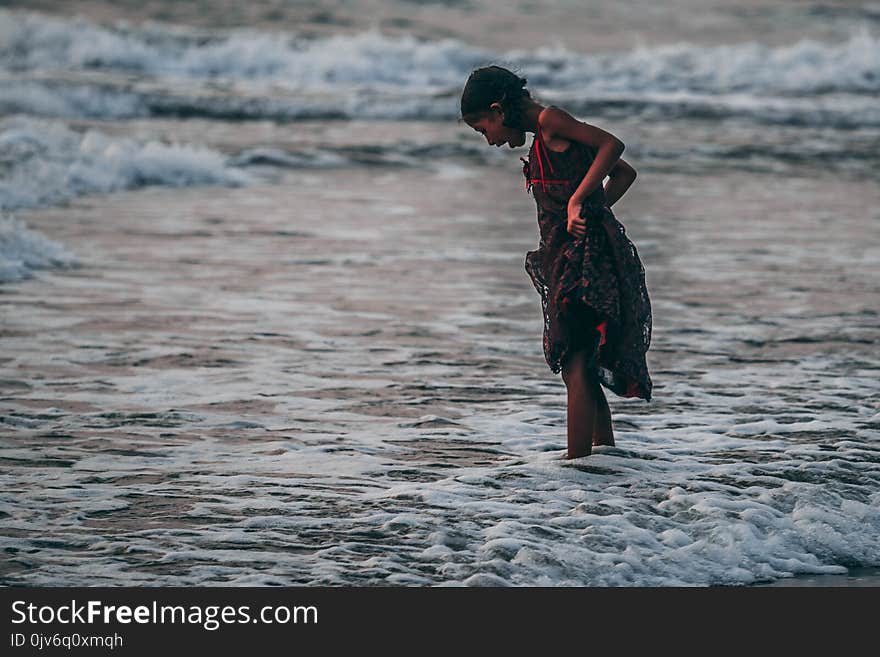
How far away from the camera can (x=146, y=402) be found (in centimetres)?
607

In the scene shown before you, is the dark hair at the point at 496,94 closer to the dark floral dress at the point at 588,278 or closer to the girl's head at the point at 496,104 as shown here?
the girl's head at the point at 496,104

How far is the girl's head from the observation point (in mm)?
4617

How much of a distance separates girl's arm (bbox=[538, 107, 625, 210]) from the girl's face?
0.11m

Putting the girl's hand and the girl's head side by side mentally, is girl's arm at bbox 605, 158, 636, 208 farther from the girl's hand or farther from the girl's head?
the girl's head

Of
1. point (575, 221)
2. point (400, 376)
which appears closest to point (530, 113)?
point (575, 221)

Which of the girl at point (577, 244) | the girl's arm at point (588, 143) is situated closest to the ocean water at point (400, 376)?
the girl at point (577, 244)

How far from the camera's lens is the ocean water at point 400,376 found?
4.31 m

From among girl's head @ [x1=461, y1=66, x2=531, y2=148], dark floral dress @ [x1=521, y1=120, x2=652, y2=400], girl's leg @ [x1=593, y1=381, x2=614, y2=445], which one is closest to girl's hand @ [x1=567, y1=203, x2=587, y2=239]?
dark floral dress @ [x1=521, y1=120, x2=652, y2=400]

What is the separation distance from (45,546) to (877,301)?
20.5 ft

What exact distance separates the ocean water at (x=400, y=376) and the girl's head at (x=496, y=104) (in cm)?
131

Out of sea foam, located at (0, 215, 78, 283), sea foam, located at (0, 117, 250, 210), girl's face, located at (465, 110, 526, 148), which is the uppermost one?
sea foam, located at (0, 117, 250, 210)

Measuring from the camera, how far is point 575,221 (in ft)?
15.0

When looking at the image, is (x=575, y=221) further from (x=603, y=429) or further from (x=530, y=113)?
(x=603, y=429)
